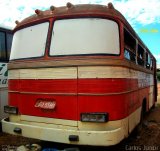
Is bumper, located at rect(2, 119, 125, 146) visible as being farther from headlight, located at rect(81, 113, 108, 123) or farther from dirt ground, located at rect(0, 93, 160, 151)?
dirt ground, located at rect(0, 93, 160, 151)

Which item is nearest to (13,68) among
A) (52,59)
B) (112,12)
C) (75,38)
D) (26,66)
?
(26,66)

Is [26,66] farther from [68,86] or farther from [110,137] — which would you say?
[110,137]

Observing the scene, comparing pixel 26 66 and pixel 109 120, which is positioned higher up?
pixel 26 66

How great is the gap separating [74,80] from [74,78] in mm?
35

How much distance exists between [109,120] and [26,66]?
1949 mm

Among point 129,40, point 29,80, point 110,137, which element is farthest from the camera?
point 129,40

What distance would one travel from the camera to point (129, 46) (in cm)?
681

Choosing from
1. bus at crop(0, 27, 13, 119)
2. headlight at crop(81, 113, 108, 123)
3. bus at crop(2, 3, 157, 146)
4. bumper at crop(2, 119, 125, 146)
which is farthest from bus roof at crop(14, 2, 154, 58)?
bus at crop(0, 27, 13, 119)

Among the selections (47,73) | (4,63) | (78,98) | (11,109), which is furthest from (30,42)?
(4,63)

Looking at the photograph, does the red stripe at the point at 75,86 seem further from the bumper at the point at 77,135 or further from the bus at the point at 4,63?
the bus at the point at 4,63

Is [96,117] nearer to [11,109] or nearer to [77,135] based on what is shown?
[77,135]

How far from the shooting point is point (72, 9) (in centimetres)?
609

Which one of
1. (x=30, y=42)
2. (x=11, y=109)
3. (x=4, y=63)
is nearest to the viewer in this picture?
(x=30, y=42)

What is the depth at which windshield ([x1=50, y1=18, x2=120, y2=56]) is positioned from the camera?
579 centimetres
